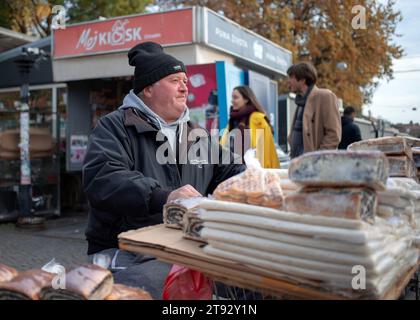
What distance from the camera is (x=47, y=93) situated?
32.3 feet

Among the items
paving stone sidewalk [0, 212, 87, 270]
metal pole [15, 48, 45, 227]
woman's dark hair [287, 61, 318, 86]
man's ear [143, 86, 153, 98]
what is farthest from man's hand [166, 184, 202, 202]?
metal pole [15, 48, 45, 227]

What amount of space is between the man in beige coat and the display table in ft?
10.2

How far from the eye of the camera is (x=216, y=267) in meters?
1.24

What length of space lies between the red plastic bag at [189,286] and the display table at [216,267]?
11 cm

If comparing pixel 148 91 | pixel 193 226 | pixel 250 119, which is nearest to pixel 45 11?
pixel 250 119

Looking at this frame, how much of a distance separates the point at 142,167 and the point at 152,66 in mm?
557

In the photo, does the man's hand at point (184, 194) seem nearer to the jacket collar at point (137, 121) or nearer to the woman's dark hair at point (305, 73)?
the jacket collar at point (137, 121)

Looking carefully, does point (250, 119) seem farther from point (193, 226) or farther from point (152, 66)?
point (193, 226)

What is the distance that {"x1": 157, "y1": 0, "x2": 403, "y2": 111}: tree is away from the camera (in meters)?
15.2

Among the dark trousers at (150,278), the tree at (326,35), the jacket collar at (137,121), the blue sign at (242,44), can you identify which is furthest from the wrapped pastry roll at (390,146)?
the tree at (326,35)

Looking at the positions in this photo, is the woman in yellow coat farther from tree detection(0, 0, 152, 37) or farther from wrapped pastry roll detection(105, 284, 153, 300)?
tree detection(0, 0, 152, 37)

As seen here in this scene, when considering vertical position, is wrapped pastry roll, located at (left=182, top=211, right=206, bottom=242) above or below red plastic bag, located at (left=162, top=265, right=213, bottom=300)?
above

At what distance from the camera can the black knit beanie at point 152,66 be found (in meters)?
2.36
